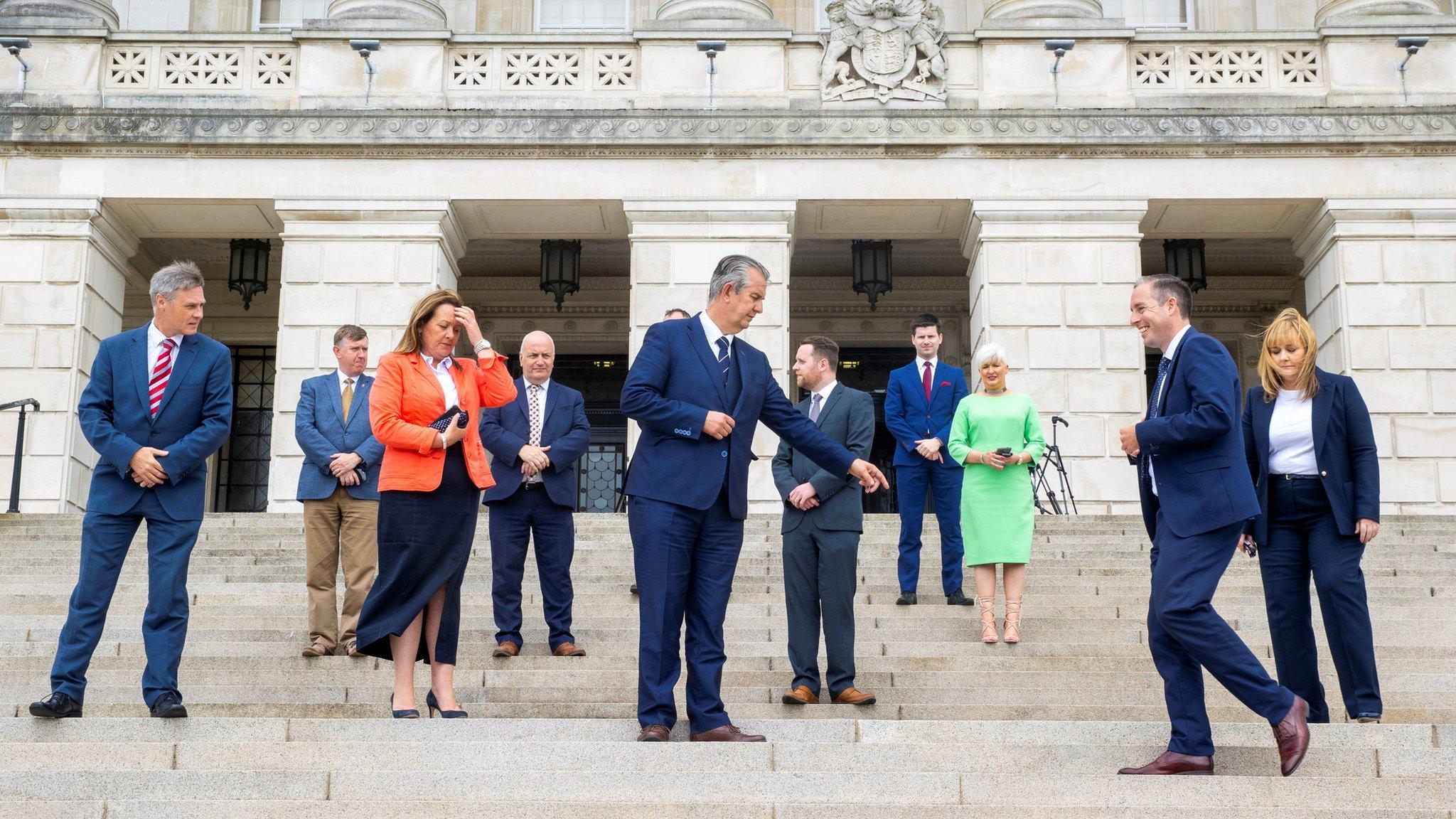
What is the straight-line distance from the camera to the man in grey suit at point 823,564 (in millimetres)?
7992

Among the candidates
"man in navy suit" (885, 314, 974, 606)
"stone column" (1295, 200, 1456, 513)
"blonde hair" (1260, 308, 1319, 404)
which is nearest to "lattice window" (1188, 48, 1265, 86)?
"stone column" (1295, 200, 1456, 513)

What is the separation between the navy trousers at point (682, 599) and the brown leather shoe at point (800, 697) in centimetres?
134

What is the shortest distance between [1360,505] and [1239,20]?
1516 cm

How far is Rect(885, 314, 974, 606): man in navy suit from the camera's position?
10.4 metres

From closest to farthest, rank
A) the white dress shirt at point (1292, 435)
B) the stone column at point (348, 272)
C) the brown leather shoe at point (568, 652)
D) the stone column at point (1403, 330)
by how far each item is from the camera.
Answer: the white dress shirt at point (1292, 435), the brown leather shoe at point (568, 652), the stone column at point (1403, 330), the stone column at point (348, 272)

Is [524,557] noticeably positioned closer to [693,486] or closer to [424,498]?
[424,498]

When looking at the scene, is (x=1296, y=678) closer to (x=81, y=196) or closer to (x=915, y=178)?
(x=915, y=178)

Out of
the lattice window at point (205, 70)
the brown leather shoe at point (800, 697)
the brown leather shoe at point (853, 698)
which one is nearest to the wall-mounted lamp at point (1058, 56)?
the lattice window at point (205, 70)

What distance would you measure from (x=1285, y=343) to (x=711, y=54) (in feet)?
37.1

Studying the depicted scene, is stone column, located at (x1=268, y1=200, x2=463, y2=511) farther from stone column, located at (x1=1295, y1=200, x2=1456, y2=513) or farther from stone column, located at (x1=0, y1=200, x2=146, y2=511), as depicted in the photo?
stone column, located at (x1=1295, y1=200, x2=1456, y2=513)

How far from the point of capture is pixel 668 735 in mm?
6504

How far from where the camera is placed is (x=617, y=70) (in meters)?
18.1

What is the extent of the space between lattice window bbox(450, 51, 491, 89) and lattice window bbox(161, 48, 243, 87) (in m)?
2.51

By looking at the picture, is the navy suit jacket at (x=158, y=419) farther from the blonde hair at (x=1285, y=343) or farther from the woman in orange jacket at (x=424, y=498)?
the blonde hair at (x=1285, y=343)
